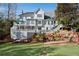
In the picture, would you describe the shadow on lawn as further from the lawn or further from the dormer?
the dormer

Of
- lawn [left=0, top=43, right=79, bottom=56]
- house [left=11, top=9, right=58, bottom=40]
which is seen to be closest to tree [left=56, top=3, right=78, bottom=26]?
house [left=11, top=9, right=58, bottom=40]

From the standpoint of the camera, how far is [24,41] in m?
1.91

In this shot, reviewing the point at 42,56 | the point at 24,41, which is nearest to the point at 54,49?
the point at 42,56

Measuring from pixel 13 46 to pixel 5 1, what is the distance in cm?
35

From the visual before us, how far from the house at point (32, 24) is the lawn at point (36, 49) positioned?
0.25ft

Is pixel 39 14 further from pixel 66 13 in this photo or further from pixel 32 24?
pixel 66 13

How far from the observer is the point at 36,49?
1904 mm

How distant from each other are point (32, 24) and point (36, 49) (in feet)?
0.64

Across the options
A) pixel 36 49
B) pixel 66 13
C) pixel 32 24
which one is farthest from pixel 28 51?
pixel 66 13

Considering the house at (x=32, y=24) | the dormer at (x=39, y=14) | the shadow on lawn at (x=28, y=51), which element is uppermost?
the dormer at (x=39, y=14)

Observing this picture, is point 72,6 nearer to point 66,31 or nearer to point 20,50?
point 66,31

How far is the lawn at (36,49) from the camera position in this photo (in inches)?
74.8

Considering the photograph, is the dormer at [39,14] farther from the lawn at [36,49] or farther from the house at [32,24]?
the lawn at [36,49]

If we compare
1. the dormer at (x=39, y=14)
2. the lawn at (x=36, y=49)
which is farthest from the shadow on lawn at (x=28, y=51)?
the dormer at (x=39, y=14)
